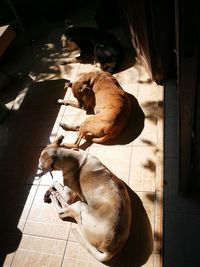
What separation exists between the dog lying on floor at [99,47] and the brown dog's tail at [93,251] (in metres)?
3.39

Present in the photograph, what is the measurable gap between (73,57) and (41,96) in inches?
53.9

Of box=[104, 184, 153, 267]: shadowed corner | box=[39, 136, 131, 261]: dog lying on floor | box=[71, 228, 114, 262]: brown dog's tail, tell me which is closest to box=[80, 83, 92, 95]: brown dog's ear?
box=[39, 136, 131, 261]: dog lying on floor

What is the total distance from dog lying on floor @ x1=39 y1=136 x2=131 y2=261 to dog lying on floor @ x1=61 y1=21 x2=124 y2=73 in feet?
8.61

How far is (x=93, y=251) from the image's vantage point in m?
3.02

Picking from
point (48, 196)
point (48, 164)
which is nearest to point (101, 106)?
point (48, 164)

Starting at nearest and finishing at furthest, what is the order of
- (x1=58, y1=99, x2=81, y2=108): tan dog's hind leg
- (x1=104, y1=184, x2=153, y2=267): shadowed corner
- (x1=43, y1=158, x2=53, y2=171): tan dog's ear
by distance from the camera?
(x1=104, y1=184, x2=153, y2=267): shadowed corner
(x1=43, y1=158, x2=53, y2=171): tan dog's ear
(x1=58, y1=99, x2=81, y2=108): tan dog's hind leg

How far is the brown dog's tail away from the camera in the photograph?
293 centimetres

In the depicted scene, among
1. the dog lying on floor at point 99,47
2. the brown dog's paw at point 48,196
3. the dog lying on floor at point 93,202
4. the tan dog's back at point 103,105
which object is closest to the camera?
the dog lying on floor at point 93,202

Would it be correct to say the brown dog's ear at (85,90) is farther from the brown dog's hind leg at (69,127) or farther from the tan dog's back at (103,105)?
the brown dog's hind leg at (69,127)

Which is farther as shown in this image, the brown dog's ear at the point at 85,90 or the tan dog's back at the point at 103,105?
the brown dog's ear at the point at 85,90

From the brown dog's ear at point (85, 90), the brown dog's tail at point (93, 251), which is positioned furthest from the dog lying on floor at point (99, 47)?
the brown dog's tail at point (93, 251)

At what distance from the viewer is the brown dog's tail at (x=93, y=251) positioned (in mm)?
2934

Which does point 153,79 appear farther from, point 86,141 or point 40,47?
point 40,47

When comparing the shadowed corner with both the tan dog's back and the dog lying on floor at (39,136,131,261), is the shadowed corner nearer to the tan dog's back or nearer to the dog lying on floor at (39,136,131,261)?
the dog lying on floor at (39,136,131,261)
